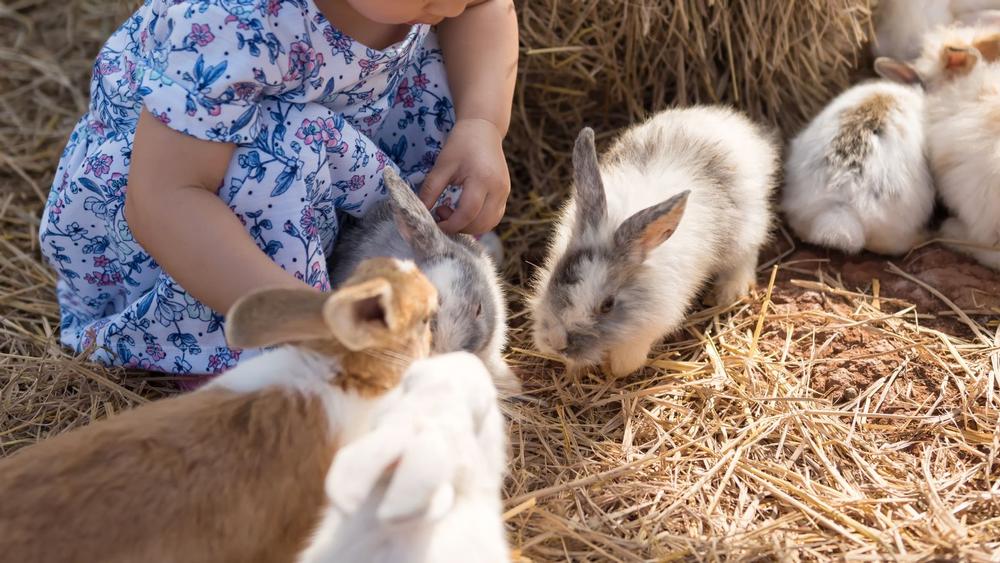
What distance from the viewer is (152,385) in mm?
2383

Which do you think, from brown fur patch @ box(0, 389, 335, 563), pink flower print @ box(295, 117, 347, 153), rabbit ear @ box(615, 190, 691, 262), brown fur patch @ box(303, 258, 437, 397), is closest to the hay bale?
rabbit ear @ box(615, 190, 691, 262)

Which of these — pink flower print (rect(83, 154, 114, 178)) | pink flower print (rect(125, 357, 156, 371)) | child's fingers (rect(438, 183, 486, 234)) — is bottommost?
pink flower print (rect(125, 357, 156, 371))

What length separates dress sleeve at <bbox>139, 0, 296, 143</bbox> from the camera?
76.7 inches

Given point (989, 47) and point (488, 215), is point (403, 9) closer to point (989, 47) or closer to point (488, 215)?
point (488, 215)

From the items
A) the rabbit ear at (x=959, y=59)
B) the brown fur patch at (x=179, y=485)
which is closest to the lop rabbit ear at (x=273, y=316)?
the brown fur patch at (x=179, y=485)

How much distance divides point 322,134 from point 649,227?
0.87 meters

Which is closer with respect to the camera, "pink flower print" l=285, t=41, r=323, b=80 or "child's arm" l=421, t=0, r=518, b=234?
"pink flower print" l=285, t=41, r=323, b=80

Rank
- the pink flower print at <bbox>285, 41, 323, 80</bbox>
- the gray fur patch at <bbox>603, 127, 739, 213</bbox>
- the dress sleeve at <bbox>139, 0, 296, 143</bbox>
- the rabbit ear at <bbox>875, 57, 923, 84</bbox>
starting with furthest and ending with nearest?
the rabbit ear at <bbox>875, 57, 923, 84</bbox> → the gray fur patch at <bbox>603, 127, 739, 213</bbox> → the pink flower print at <bbox>285, 41, 323, 80</bbox> → the dress sleeve at <bbox>139, 0, 296, 143</bbox>

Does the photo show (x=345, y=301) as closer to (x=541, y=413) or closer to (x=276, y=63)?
(x=276, y=63)

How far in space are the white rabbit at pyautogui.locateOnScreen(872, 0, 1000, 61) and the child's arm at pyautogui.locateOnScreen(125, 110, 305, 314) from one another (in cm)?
262

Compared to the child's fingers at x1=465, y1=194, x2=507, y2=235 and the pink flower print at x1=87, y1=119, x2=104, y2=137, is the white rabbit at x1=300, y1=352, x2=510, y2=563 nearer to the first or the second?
the child's fingers at x1=465, y1=194, x2=507, y2=235

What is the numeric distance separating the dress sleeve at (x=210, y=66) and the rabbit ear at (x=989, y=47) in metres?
2.36

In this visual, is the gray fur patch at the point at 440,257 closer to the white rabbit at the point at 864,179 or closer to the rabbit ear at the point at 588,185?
the rabbit ear at the point at 588,185

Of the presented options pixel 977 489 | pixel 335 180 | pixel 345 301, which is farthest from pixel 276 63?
pixel 977 489
